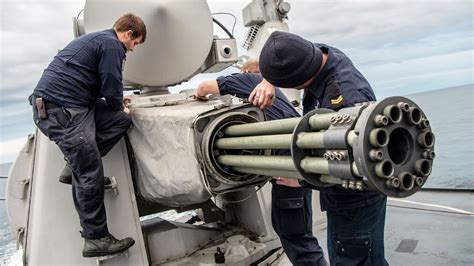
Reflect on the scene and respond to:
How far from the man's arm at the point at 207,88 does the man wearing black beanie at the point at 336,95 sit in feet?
1.98

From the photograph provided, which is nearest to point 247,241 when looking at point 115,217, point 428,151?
point 115,217

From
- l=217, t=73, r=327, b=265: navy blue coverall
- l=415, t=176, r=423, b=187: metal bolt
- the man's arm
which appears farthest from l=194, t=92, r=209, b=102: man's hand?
l=415, t=176, r=423, b=187: metal bolt

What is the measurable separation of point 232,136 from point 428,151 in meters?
0.79

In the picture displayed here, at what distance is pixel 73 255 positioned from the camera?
84.3 inches

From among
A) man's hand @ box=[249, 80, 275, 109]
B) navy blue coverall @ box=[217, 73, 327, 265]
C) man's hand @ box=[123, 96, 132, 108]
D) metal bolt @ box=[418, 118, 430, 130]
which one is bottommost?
navy blue coverall @ box=[217, 73, 327, 265]

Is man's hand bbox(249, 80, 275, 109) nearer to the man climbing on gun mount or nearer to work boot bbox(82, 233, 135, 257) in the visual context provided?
the man climbing on gun mount

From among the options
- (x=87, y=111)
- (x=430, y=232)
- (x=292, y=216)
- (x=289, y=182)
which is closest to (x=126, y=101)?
(x=87, y=111)

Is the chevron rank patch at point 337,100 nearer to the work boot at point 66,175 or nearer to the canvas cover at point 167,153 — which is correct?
the canvas cover at point 167,153

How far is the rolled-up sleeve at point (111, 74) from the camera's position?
2074mm

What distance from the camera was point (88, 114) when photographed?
6.90 feet

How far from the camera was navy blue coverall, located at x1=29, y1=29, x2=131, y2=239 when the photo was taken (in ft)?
6.60

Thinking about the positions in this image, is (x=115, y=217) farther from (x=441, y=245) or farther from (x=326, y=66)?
(x=441, y=245)

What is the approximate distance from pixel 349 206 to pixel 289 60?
62 cm

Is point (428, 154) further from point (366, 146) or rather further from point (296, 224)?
point (296, 224)
